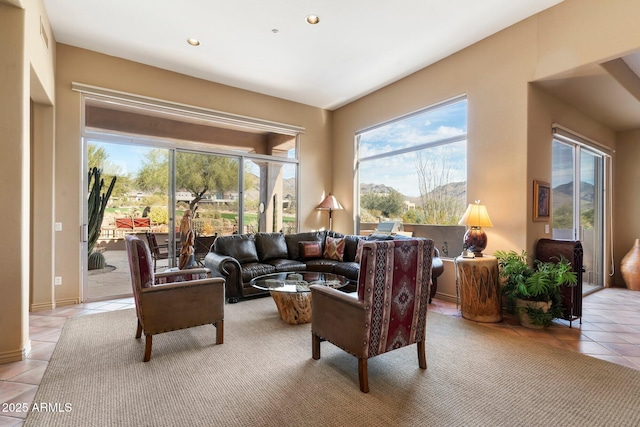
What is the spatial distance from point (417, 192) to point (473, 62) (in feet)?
6.93

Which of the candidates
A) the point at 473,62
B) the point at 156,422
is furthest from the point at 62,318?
the point at 473,62

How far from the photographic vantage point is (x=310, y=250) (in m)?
→ 5.52

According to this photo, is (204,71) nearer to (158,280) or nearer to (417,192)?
(158,280)

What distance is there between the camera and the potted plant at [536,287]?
11.3 feet

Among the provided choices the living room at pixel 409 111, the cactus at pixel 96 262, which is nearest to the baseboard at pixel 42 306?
the living room at pixel 409 111

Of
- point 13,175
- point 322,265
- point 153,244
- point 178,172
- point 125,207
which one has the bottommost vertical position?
point 322,265

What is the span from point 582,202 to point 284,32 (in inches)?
217

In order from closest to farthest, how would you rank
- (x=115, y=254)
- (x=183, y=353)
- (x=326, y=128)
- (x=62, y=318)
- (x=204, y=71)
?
(x=183, y=353)
(x=62, y=318)
(x=115, y=254)
(x=204, y=71)
(x=326, y=128)

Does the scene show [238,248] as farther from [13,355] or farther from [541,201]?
[541,201]

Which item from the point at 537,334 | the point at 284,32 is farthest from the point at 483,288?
the point at 284,32

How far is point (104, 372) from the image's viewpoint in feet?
8.07

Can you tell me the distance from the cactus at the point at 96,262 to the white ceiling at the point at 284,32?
306 centimetres

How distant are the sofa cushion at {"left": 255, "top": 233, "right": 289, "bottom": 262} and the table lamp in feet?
9.95

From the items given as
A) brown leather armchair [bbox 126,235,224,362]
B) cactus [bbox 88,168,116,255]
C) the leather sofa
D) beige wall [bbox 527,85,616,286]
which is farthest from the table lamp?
cactus [bbox 88,168,116,255]
